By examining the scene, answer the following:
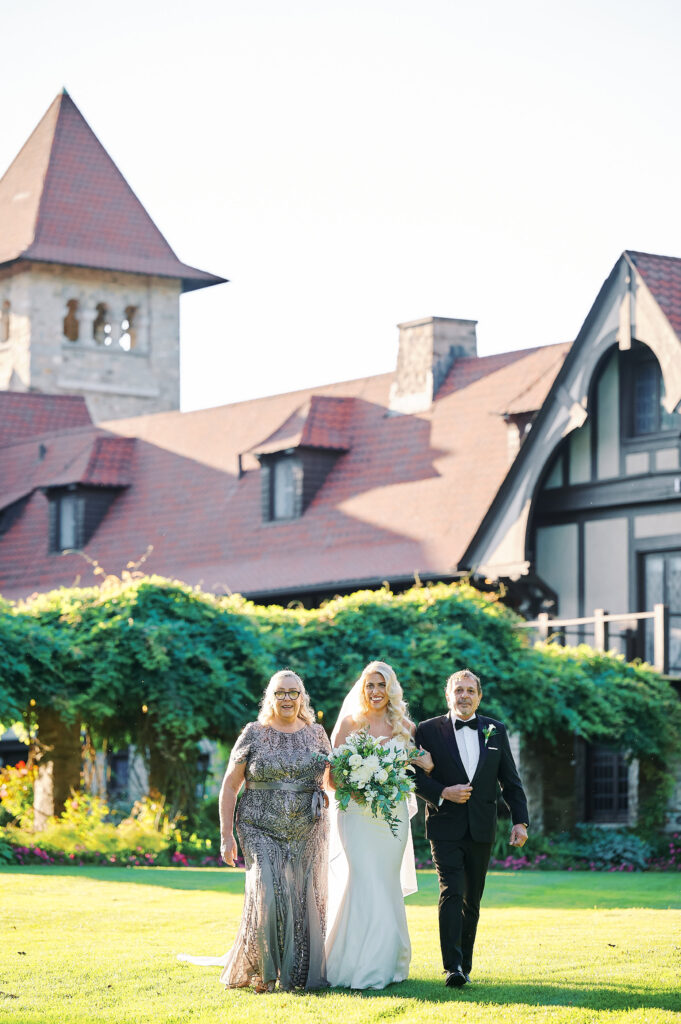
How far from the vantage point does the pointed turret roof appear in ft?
169

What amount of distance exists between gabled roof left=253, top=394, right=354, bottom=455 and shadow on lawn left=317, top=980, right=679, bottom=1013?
70.4 ft

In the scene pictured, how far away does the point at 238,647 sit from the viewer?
71.6 feet

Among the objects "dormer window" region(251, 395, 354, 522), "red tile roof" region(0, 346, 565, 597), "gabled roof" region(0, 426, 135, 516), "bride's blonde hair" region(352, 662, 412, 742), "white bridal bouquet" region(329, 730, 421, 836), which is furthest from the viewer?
"gabled roof" region(0, 426, 135, 516)

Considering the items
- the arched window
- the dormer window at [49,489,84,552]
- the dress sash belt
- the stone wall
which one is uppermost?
the stone wall

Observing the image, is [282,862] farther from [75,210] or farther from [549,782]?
[75,210]

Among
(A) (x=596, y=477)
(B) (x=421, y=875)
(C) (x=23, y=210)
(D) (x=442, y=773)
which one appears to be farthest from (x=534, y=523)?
(C) (x=23, y=210)

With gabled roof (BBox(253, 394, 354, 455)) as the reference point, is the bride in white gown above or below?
below

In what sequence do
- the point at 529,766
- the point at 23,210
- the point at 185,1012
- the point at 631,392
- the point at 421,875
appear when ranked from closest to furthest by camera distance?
the point at 185,1012 < the point at 421,875 < the point at 529,766 < the point at 631,392 < the point at 23,210

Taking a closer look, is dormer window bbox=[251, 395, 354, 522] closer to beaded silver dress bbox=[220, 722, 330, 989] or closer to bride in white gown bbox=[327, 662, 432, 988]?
bride in white gown bbox=[327, 662, 432, 988]

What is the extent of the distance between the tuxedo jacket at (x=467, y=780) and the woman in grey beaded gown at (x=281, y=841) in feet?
1.99

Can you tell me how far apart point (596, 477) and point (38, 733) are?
835 centimetres

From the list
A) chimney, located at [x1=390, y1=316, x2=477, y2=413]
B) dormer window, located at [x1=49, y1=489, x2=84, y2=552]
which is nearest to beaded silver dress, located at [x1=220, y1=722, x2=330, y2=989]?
chimney, located at [x1=390, y1=316, x2=477, y2=413]

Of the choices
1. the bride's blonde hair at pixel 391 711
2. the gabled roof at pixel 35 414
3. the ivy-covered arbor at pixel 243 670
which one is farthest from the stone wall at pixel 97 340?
the bride's blonde hair at pixel 391 711

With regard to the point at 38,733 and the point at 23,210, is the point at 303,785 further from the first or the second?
the point at 23,210
